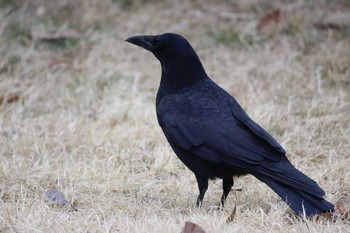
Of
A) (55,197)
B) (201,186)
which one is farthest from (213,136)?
(55,197)

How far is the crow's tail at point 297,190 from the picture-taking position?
371 cm

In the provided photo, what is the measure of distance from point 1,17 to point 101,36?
1116mm

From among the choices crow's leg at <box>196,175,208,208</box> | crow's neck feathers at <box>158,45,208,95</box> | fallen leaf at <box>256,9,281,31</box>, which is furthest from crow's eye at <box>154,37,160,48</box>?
fallen leaf at <box>256,9,281,31</box>

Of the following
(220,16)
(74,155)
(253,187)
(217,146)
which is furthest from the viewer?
(220,16)

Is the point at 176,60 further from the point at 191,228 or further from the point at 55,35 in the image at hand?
the point at 55,35

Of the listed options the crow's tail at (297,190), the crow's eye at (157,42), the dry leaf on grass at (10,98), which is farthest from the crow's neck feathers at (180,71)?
the dry leaf on grass at (10,98)

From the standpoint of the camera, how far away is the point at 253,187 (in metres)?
4.39

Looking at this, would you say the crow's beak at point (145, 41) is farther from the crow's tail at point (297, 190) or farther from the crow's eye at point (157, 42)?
the crow's tail at point (297, 190)

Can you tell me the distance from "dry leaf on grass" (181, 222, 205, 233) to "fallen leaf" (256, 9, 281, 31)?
4595mm

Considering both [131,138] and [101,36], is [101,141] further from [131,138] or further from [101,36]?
[101,36]

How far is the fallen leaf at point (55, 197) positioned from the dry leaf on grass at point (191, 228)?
0.94m

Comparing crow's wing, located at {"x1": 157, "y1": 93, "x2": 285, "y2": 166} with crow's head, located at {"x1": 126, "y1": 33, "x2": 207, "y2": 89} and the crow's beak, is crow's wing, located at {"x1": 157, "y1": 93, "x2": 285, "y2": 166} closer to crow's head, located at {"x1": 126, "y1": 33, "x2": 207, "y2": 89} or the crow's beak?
crow's head, located at {"x1": 126, "y1": 33, "x2": 207, "y2": 89}

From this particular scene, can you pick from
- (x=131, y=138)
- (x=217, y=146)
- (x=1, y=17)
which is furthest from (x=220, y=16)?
(x=217, y=146)

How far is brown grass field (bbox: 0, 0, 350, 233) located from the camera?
12.9ft
